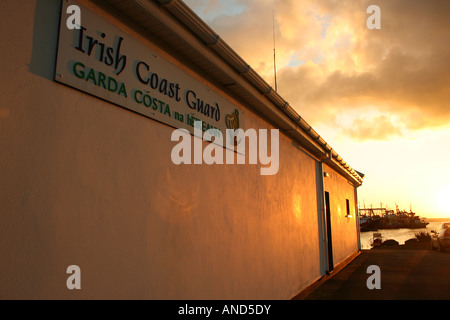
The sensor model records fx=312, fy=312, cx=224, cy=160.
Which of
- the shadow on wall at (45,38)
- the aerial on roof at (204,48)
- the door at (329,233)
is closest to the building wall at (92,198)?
the shadow on wall at (45,38)

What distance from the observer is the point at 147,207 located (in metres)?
3.04

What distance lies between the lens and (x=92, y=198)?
2.51m

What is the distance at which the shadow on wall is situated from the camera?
222 cm

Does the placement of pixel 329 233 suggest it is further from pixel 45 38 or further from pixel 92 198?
pixel 45 38

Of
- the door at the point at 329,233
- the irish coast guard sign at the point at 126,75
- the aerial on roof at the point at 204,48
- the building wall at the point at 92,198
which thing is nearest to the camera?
the building wall at the point at 92,198

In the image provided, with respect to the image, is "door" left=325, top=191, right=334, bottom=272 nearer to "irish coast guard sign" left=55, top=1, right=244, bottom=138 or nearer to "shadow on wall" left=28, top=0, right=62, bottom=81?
"irish coast guard sign" left=55, top=1, right=244, bottom=138

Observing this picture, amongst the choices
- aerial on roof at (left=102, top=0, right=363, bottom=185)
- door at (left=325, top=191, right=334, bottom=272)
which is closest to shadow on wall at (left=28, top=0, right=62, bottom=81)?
aerial on roof at (left=102, top=0, right=363, bottom=185)

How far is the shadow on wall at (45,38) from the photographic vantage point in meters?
2.22

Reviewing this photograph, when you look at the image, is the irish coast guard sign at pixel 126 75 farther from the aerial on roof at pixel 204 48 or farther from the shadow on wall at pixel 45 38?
the aerial on roof at pixel 204 48

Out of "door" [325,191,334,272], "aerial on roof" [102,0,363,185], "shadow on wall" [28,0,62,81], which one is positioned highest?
"aerial on roof" [102,0,363,185]

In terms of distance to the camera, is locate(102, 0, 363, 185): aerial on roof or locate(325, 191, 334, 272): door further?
locate(325, 191, 334, 272): door

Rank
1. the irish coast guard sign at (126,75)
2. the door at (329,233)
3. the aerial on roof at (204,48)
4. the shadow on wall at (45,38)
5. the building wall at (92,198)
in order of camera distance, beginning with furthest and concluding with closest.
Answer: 1. the door at (329,233)
2. the aerial on roof at (204,48)
3. the irish coast guard sign at (126,75)
4. the shadow on wall at (45,38)
5. the building wall at (92,198)

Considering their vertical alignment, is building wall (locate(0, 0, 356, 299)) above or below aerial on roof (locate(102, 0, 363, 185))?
below

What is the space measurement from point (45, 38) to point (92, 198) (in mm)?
1242
